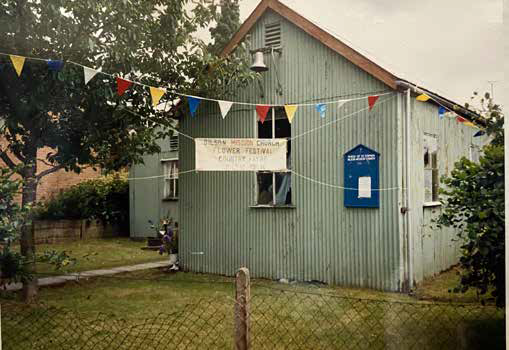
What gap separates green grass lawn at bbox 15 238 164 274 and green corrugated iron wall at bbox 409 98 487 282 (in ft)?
16.1

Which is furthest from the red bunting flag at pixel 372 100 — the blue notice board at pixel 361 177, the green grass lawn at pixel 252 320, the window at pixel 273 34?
the green grass lawn at pixel 252 320

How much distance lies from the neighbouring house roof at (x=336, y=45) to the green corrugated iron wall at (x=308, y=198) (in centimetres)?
14

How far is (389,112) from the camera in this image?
602 cm

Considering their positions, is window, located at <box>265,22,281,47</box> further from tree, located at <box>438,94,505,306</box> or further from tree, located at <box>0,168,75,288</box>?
tree, located at <box>0,168,75,288</box>

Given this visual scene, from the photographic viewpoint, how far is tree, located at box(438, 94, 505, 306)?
3.70 metres

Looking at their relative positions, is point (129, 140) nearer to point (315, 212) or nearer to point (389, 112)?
point (315, 212)

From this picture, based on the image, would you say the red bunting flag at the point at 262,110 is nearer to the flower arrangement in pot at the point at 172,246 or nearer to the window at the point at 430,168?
the window at the point at 430,168

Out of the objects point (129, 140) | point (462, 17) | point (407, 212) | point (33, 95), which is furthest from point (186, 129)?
point (462, 17)

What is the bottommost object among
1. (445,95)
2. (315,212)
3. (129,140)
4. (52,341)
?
(52,341)

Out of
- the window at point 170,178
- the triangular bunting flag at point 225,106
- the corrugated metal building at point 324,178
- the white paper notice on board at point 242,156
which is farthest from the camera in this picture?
the window at point 170,178

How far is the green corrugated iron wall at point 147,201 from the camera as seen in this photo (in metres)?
11.9

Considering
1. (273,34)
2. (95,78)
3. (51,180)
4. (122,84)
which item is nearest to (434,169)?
(273,34)

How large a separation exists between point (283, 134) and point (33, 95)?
3.25 m

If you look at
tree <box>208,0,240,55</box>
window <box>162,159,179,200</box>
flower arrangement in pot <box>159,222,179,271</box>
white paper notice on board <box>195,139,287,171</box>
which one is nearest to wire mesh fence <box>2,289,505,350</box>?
white paper notice on board <box>195,139,287,171</box>
